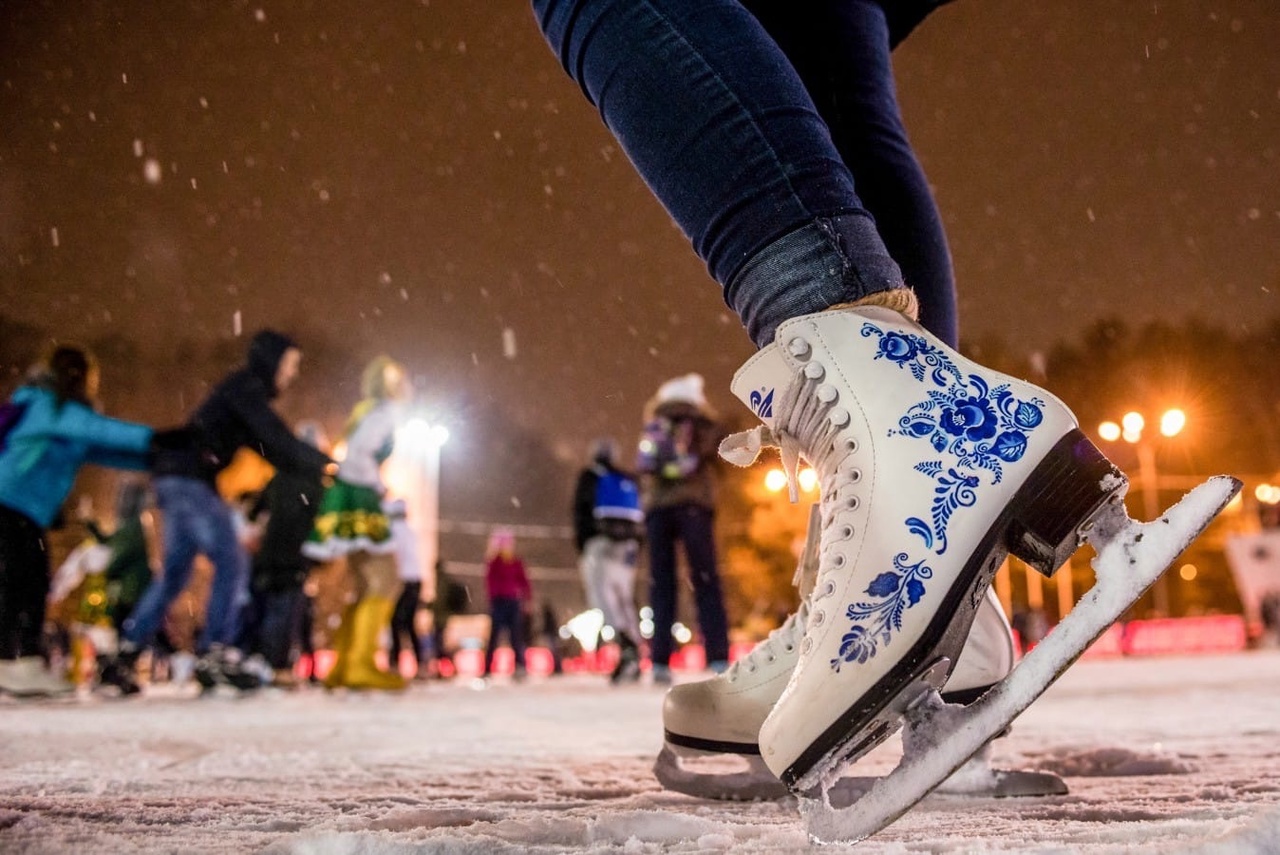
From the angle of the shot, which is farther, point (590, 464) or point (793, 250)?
point (590, 464)

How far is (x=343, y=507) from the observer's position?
5.18 metres

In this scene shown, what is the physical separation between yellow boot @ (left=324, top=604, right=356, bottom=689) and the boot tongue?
15.6 ft

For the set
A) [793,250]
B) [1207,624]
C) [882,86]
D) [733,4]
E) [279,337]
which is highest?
[279,337]

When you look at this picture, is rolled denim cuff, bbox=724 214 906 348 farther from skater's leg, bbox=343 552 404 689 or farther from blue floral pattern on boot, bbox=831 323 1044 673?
skater's leg, bbox=343 552 404 689

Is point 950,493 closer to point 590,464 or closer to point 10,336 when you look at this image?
point 590,464

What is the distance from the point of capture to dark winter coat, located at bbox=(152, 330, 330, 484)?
480 centimetres

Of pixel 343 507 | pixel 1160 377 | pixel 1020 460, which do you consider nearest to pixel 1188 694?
pixel 1020 460

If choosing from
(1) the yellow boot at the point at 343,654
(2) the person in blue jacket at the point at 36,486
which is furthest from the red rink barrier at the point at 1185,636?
A: (2) the person in blue jacket at the point at 36,486

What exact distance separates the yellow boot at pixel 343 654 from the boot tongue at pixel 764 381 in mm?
4751

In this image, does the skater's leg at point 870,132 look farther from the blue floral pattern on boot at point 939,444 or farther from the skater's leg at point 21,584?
the skater's leg at point 21,584

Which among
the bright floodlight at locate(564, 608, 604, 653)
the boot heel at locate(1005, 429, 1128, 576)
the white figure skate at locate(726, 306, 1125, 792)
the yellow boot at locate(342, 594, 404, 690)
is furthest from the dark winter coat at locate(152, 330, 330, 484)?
the bright floodlight at locate(564, 608, 604, 653)

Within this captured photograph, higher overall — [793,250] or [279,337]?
[279,337]

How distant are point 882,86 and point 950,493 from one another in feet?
2.69

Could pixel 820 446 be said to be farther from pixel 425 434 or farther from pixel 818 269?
pixel 425 434
